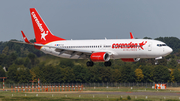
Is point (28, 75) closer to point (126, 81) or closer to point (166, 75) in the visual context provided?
point (126, 81)

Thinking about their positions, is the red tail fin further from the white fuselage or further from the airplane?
the white fuselage

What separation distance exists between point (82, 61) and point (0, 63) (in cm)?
5351

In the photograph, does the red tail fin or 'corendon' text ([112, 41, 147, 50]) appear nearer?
'corendon' text ([112, 41, 147, 50])

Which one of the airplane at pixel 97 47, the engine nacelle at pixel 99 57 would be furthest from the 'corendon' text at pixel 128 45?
the engine nacelle at pixel 99 57

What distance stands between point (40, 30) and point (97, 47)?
14412 millimetres

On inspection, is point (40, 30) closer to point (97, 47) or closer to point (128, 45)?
point (97, 47)

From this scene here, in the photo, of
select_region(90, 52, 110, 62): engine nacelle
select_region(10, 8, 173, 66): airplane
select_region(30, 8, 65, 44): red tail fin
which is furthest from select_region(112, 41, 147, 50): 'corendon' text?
select_region(30, 8, 65, 44): red tail fin

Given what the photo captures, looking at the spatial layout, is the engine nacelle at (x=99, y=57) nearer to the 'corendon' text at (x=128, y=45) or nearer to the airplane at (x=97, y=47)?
the airplane at (x=97, y=47)

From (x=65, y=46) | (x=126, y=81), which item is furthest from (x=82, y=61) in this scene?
(x=126, y=81)

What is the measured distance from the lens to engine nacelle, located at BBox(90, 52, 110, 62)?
6000cm

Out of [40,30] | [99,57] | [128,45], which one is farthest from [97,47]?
[40,30]

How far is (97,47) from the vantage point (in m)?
62.9

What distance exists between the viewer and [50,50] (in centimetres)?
6856

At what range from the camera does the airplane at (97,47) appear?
194 feet
